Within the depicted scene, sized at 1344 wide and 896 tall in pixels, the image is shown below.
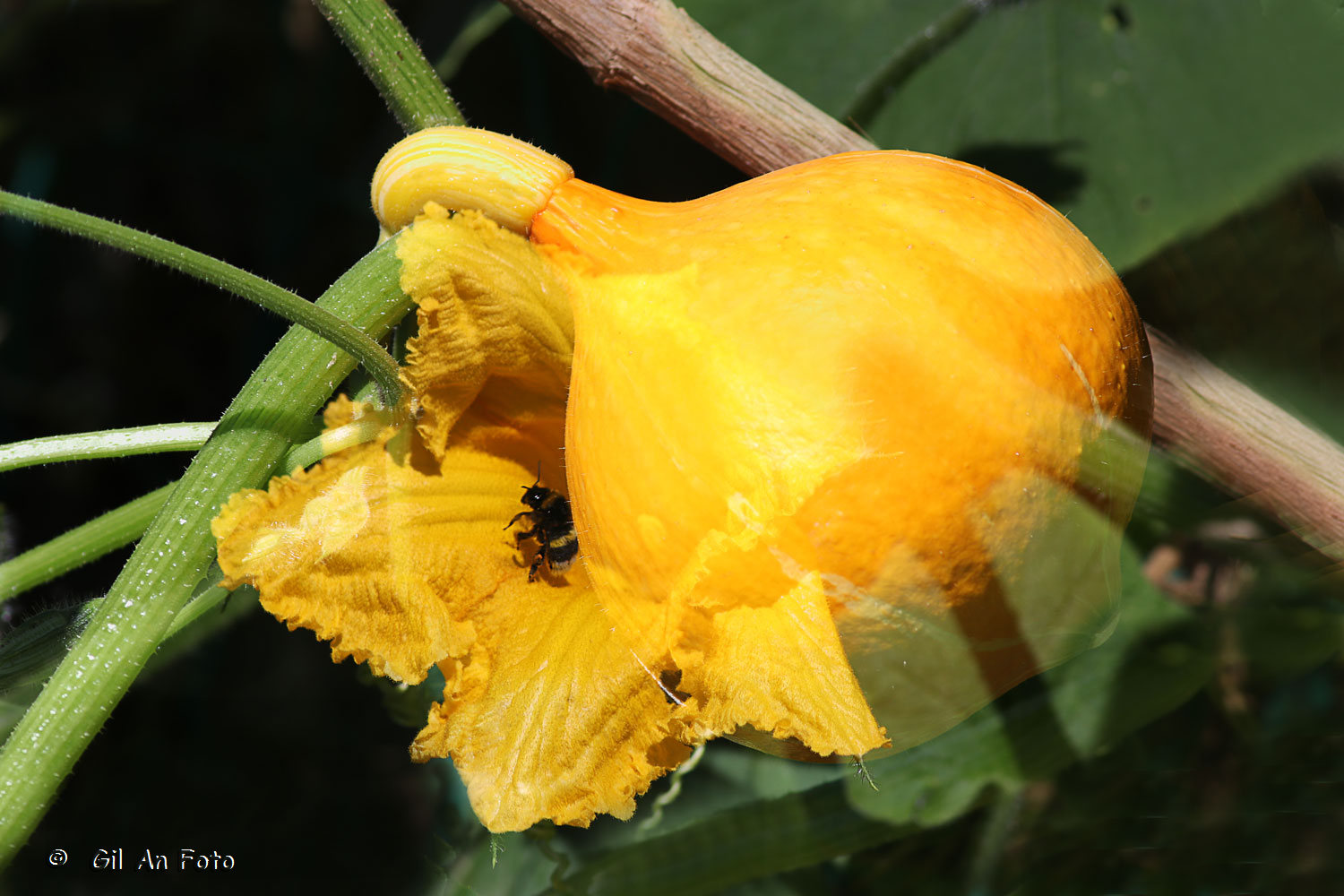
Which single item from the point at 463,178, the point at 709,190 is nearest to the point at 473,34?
the point at 709,190

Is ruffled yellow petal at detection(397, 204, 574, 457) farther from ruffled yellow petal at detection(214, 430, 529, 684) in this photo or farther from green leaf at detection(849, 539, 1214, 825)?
green leaf at detection(849, 539, 1214, 825)

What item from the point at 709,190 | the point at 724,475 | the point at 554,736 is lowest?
the point at 554,736

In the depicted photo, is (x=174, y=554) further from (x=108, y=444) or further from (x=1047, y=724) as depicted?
(x=1047, y=724)

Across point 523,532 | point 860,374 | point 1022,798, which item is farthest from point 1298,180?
point 523,532

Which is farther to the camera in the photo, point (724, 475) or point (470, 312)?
point (470, 312)

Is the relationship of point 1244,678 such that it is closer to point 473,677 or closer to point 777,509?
point 777,509

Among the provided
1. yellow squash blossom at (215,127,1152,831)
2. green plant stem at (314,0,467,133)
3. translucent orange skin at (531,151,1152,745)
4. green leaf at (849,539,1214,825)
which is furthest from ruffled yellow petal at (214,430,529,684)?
green leaf at (849,539,1214,825)
